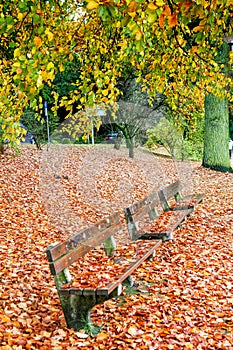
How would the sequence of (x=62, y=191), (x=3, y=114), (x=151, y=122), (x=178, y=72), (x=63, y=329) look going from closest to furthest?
(x=63, y=329) < (x=3, y=114) < (x=178, y=72) < (x=62, y=191) < (x=151, y=122)

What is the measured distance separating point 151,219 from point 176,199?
6.20 feet

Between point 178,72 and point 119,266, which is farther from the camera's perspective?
point 178,72

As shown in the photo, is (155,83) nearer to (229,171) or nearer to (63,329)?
(63,329)

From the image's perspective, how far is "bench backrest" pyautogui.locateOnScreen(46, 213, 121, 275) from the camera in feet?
12.1

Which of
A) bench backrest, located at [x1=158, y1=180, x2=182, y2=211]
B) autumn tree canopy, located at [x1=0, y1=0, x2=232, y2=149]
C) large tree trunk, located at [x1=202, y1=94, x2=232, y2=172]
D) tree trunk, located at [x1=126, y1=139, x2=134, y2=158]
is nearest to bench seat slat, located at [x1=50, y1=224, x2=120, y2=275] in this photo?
autumn tree canopy, located at [x1=0, y1=0, x2=232, y2=149]

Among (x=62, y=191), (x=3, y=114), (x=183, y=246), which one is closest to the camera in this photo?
(x=3, y=114)

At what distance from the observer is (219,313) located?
4.40 meters

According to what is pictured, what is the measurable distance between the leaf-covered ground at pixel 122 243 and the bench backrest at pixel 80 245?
0.54 m

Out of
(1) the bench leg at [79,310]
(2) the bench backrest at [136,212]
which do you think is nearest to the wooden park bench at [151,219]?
(2) the bench backrest at [136,212]

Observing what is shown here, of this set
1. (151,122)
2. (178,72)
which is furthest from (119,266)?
(151,122)

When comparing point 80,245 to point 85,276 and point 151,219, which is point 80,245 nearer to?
point 85,276

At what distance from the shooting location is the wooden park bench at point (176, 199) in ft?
24.0

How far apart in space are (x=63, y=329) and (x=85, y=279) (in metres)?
0.45

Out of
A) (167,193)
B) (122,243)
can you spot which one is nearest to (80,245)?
(122,243)
